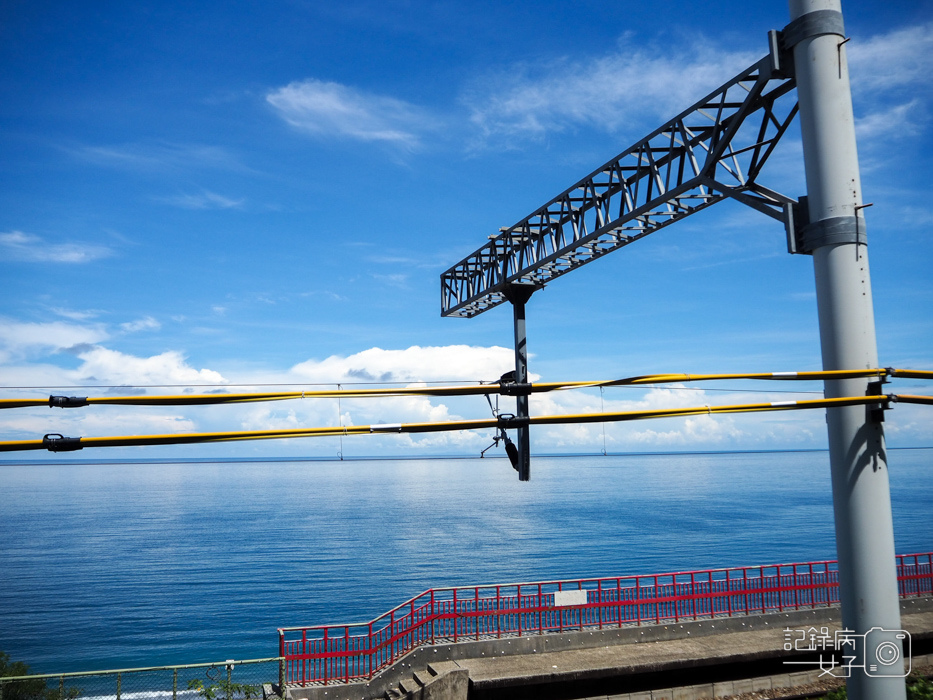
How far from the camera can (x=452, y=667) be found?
1816 centimetres

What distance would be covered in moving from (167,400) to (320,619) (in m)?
40.1

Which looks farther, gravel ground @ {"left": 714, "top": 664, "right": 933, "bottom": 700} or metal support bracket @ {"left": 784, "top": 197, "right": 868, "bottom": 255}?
gravel ground @ {"left": 714, "top": 664, "right": 933, "bottom": 700}

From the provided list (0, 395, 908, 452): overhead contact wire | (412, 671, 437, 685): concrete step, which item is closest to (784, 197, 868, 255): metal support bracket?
(0, 395, 908, 452): overhead contact wire

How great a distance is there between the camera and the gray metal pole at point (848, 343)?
6.50 m

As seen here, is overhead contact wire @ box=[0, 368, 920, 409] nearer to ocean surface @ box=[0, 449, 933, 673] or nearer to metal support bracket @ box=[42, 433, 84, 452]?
metal support bracket @ box=[42, 433, 84, 452]

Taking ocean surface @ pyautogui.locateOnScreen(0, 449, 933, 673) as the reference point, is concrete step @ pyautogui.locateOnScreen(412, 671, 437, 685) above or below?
above

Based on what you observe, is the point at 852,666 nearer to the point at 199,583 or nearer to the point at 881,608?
the point at 881,608

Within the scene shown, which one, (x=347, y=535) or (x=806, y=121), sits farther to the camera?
(x=347, y=535)

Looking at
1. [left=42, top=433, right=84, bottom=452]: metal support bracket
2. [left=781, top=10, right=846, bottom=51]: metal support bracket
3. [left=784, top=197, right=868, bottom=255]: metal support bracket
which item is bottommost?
[left=42, top=433, right=84, bottom=452]: metal support bracket

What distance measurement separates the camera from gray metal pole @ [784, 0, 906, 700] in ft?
21.3

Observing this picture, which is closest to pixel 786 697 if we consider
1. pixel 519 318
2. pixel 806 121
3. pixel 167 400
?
pixel 519 318

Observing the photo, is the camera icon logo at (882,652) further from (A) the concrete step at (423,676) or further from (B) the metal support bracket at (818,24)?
(A) the concrete step at (423,676)

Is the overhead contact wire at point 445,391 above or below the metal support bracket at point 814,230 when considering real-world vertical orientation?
below

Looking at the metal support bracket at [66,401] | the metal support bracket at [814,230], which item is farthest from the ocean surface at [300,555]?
the metal support bracket at [814,230]
